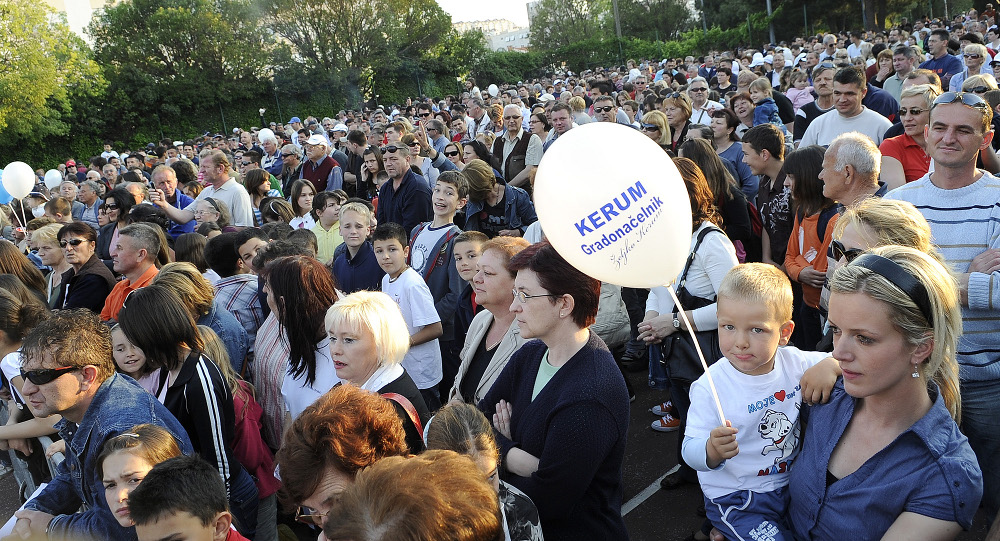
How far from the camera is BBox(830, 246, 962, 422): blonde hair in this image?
6.16 ft

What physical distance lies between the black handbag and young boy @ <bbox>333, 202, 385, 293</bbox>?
2449mm

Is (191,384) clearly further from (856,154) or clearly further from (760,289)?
(856,154)

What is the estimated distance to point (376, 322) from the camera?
3.06 metres

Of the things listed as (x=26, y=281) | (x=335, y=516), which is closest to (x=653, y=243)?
(x=335, y=516)

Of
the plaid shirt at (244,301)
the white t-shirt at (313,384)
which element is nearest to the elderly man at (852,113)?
the white t-shirt at (313,384)

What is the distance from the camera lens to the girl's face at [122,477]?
246 centimetres

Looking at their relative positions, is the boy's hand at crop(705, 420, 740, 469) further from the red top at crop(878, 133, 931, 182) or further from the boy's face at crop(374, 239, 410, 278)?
the red top at crop(878, 133, 931, 182)

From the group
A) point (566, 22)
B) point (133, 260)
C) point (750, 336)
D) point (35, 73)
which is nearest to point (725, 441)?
point (750, 336)

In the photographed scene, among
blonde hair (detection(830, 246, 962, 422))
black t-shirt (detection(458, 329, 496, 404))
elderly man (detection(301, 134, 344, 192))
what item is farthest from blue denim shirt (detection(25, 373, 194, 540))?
elderly man (detection(301, 134, 344, 192))

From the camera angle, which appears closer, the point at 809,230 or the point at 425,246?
the point at 809,230

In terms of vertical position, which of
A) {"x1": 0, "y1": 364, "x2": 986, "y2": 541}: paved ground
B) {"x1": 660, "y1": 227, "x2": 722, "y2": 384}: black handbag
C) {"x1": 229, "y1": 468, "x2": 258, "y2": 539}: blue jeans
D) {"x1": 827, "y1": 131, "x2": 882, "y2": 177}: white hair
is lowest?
{"x1": 0, "y1": 364, "x2": 986, "y2": 541}: paved ground

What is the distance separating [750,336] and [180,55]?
4525 cm

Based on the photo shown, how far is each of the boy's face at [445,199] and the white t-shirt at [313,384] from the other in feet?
7.21

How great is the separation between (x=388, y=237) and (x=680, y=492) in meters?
2.38
